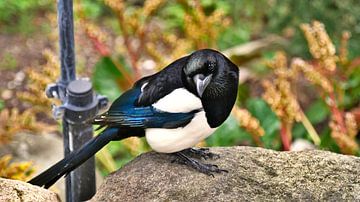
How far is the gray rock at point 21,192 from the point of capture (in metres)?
2.12

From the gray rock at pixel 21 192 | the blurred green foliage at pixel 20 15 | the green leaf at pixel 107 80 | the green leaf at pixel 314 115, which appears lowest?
the green leaf at pixel 314 115

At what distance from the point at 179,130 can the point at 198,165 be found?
5.8 inches

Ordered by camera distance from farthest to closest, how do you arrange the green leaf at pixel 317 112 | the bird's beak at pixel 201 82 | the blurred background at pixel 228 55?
the green leaf at pixel 317 112 < the blurred background at pixel 228 55 < the bird's beak at pixel 201 82

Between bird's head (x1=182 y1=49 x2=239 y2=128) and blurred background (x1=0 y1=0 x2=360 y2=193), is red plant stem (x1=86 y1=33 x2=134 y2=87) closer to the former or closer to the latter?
blurred background (x1=0 y1=0 x2=360 y2=193)

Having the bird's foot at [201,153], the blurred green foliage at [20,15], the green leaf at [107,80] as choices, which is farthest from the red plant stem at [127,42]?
the blurred green foliage at [20,15]

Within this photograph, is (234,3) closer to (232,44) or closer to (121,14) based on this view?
(232,44)

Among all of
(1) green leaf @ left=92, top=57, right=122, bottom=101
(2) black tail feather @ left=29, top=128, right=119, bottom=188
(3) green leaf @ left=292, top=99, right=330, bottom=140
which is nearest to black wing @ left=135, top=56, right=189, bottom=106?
(2) black tail feather @ left=29, top=128, right=119, bottom=188

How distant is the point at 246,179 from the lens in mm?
2213

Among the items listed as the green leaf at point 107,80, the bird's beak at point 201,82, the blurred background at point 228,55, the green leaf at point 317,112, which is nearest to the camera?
the bird's beak at point 201,82

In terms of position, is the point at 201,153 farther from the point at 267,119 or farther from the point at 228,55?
the point at 228,55

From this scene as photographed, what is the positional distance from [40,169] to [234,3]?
178 centimetres

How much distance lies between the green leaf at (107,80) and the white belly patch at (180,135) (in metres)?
1.34

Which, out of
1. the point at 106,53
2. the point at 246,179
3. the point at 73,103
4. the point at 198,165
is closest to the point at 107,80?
the point at 106,53

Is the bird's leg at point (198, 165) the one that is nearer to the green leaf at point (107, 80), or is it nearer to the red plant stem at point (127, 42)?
the red plant stem at point (127, 42)
